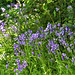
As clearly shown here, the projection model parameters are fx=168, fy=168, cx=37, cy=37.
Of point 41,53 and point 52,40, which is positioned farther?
point 41,53

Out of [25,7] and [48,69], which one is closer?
[48,69]


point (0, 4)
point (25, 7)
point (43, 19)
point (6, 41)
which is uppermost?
point (0, 4)

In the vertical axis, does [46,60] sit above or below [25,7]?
below

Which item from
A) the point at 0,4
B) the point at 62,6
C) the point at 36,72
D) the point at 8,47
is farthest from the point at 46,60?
the point at 0,4

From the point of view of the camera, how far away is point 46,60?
3301 millimetres

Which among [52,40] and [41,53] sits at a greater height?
[52,40]

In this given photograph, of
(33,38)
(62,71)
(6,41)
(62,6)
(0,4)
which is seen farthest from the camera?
(0,4)

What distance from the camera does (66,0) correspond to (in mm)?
3725

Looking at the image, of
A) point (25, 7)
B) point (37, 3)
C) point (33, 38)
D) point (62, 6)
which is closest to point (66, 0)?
point (62, 6)

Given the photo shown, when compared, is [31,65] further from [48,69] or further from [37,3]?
[37,3]

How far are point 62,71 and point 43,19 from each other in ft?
4.47

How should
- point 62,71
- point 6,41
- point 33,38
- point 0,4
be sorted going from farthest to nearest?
point 0,4 < point 6,41 < point 33,38 < point 62,71

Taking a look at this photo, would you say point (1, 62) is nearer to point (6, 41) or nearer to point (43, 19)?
point (6, 41)

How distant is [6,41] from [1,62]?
1.85 feet
